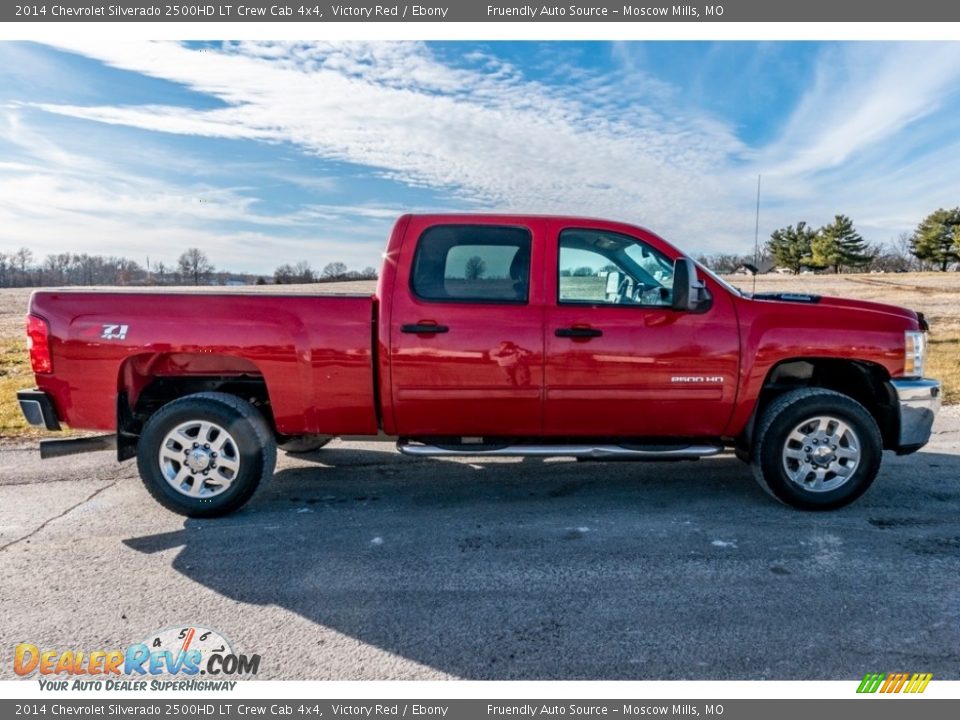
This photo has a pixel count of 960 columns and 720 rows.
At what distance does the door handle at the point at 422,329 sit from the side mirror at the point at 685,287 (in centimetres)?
148

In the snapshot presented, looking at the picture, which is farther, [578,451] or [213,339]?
[578,451]

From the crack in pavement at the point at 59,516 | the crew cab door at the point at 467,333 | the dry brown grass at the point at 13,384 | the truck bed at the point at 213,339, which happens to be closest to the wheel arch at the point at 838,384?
the crew cab door at the point at 467,333

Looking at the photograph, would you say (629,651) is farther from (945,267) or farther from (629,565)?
(945,267)

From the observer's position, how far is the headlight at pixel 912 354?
4.07 metres

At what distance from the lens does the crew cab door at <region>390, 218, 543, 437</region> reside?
3.91 m

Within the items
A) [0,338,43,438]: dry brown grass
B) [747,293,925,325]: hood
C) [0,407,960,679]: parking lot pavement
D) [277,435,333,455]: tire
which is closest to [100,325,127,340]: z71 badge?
[0,407,960,679]: parking lot pavement

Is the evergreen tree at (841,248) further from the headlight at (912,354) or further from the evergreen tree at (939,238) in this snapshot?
the headlight at (912,354)

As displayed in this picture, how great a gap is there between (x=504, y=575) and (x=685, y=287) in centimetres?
207

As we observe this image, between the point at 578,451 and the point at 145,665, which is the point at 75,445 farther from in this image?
the point at 578,451

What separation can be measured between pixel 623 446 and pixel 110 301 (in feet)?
11.5

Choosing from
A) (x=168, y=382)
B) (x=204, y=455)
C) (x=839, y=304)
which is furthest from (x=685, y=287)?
(x=168, y=382)

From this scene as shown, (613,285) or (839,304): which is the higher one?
(613,285)

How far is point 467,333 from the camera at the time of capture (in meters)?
3.90
